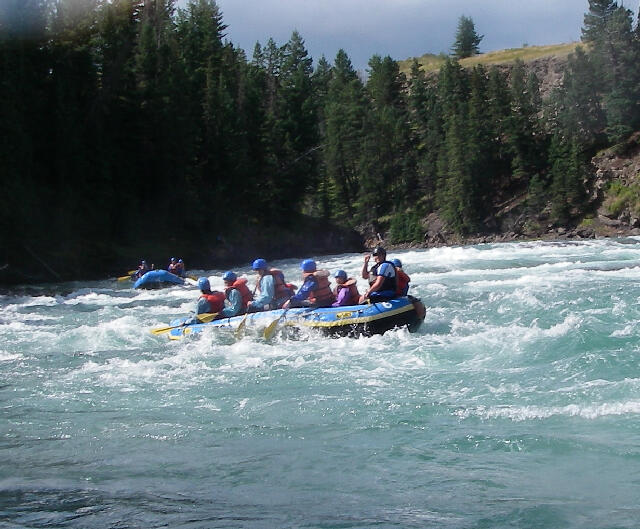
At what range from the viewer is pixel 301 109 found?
57.2 m

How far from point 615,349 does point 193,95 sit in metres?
39.1

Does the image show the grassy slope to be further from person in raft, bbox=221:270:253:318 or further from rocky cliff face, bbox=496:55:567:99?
person in raft, bbox=221:270:253:318

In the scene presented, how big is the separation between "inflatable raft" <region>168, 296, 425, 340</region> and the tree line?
1960cm

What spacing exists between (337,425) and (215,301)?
23.6 feet

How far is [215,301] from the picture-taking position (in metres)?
15.6

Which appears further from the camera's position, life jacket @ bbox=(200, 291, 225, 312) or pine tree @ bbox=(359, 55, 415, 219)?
pine tree @ bbox=(359, 55, 415, 219)

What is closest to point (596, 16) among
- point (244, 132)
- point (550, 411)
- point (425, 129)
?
point (425, 129)

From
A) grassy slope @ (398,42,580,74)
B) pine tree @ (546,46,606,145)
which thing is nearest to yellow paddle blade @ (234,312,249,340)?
pine tree @ (546,46,606,145)

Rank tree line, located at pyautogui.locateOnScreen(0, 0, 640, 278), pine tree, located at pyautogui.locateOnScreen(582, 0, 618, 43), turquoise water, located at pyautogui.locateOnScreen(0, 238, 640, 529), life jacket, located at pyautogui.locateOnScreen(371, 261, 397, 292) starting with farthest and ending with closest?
1. pine tree, located at pyautogui.locateOnScreen(582, 0, 618, 43)
2. tree line, located at pyautogui.locateOnScreen(0, 0, 640, 278)
3. life jacket, located at pyautogui.locateOnScreen(371, 261, 397, 292)
4. turquoise water, located at pyautogui.locateOnScreen(0, 238, 640, 529)


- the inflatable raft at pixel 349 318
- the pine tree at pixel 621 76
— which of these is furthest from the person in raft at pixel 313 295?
the pine tree at pixel 621 76

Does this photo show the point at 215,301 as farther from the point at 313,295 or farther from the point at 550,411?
the point at 550,411

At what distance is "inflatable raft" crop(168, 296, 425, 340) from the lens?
13820mm

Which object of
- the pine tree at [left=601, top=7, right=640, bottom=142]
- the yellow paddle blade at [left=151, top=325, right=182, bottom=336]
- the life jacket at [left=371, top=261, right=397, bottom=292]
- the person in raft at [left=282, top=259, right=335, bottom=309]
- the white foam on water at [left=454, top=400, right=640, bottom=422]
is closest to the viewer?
the white foam on water at [left=454, top=400, right=640, bottom=422]

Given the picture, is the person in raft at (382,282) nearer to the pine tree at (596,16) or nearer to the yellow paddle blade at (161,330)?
the yellow paddle blade at (161,330)
